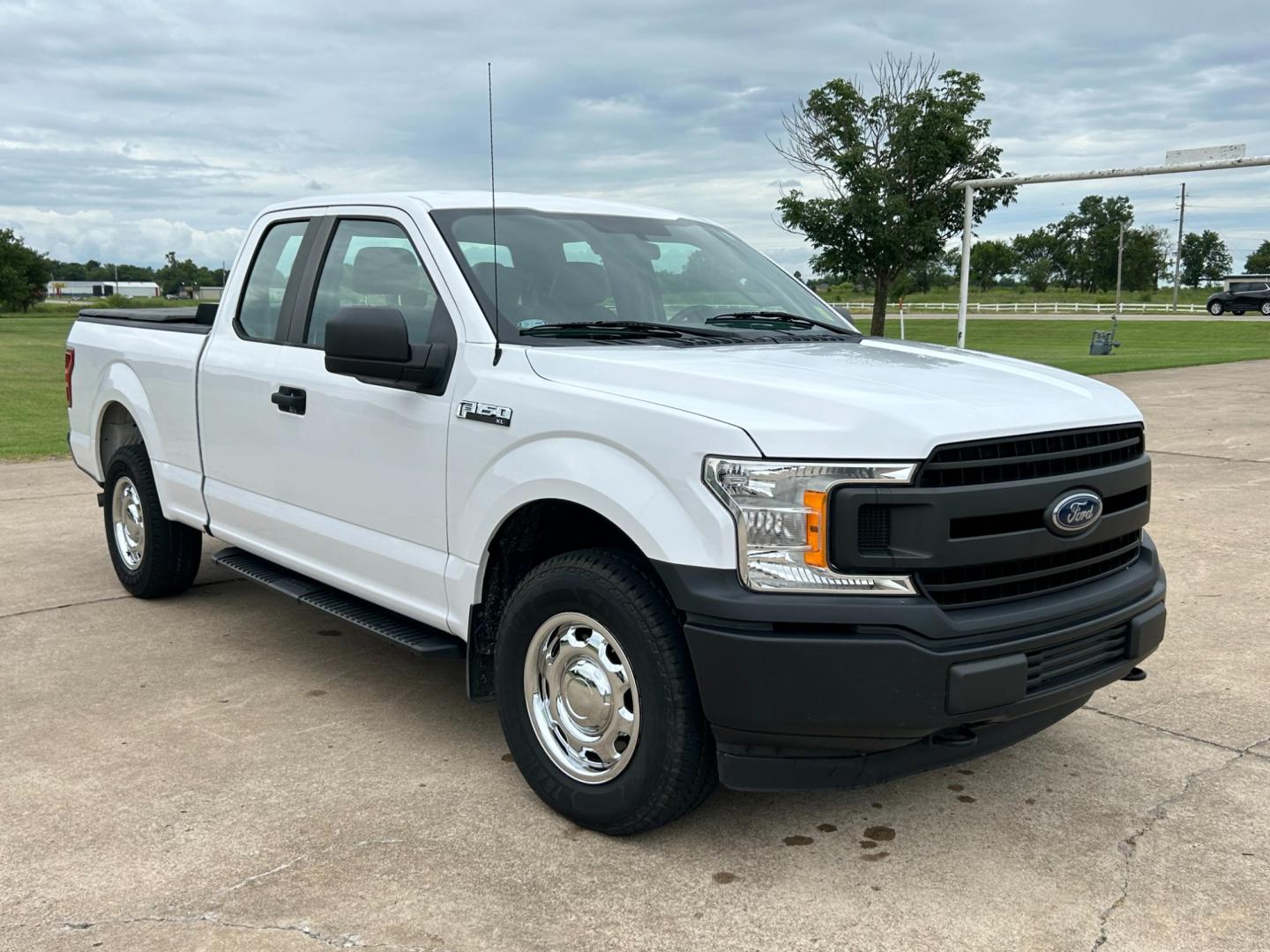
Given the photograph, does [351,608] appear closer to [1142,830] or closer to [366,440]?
[366,440]

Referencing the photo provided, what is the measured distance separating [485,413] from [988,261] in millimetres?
112446

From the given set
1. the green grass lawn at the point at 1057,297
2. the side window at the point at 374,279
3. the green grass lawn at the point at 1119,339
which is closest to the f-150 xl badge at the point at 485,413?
the side window at the point at 374,279

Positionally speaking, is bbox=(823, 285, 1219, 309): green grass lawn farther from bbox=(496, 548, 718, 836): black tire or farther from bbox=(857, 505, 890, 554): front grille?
bbox=(857, 505, 890, 554): front grille

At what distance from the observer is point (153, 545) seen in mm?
6066

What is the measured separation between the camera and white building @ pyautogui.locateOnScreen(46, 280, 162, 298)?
414 ft

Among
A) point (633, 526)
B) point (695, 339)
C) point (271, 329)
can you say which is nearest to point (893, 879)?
point (633, 526)

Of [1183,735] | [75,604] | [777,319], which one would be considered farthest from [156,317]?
[1183,735]

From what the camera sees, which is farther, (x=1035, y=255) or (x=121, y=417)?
(x=1035, y=255)

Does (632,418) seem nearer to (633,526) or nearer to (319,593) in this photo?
(633,526)

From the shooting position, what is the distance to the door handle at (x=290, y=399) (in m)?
4.66

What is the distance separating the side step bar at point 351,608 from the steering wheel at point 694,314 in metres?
1.39

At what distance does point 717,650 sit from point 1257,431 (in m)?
11.8

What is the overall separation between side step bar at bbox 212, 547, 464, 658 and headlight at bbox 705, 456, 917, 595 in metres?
1.44

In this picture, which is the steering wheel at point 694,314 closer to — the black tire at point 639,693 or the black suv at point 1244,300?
the black tire at point 639,693
